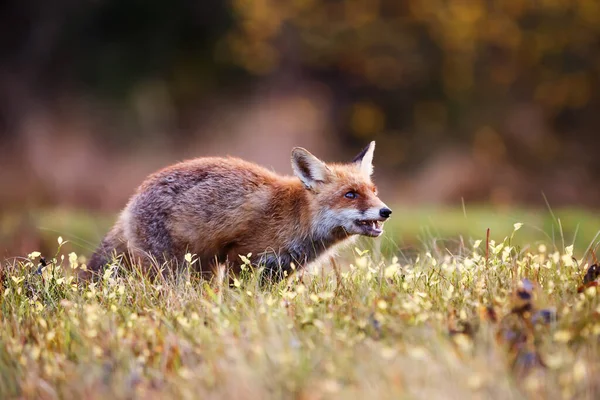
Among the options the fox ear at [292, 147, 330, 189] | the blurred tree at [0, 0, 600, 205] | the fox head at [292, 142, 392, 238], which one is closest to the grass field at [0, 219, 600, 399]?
the fox head at [292, 142, 392, 238]

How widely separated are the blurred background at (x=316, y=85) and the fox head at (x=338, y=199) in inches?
516

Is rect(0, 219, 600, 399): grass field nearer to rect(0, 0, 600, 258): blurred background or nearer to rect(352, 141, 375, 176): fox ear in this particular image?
rect(352, 141, 375, 176): fox ear

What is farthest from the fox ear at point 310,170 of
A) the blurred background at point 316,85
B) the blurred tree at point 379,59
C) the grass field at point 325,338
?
the blurred tree at point 379,59

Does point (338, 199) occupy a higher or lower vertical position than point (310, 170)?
lower

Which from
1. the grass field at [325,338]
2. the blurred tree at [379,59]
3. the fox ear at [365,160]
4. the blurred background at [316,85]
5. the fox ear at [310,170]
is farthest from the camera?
the blurred tree at [379,59]

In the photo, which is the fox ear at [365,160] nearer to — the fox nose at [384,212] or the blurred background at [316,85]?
the fox nose at [384,212]

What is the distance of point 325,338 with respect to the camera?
4.45 metres

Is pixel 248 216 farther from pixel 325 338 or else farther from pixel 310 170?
pixel 325 338

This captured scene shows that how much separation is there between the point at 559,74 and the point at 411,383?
66.0 ft

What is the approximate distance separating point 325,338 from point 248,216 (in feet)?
10.4

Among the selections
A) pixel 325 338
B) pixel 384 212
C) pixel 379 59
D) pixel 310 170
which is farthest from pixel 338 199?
pixel 379 59

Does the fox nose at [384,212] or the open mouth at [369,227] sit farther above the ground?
the fox nose at [384,212]

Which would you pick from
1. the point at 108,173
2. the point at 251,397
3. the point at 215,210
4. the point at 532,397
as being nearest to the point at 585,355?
the point at 532,397

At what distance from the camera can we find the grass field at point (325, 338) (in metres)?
3.83
